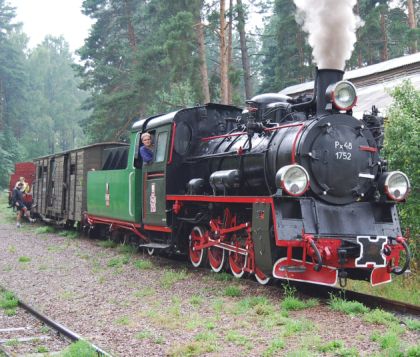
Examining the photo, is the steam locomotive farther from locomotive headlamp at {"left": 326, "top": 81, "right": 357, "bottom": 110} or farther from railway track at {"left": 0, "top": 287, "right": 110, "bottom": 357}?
railway track at {"left": 0, "top": 287, "right": 110, "bottom": 357}

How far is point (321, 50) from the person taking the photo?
7.78 m

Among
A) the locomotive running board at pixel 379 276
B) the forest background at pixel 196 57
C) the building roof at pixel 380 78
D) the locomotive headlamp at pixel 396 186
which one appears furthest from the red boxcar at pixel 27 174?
the locomotive running board at pixel 379 276

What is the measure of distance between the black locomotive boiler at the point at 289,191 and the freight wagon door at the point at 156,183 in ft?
0.16

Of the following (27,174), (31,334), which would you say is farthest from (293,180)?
(27,174)

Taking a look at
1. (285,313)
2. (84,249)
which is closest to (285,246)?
(285,313)

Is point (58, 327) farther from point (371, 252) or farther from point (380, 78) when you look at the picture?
point (380, 78)

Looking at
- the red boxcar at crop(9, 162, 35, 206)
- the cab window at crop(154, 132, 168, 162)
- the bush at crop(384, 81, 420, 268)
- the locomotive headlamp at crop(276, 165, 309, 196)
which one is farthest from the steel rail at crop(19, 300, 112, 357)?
the red boxcar at crop(9, 162, 35, 206)

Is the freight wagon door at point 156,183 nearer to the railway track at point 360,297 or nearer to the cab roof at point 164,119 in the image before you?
the cab roof at point 164,119

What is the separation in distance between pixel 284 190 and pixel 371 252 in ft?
4.32

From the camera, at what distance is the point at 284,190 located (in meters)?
6.80

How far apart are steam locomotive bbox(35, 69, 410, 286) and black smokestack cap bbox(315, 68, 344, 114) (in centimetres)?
1

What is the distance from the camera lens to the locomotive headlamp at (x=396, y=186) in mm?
7434

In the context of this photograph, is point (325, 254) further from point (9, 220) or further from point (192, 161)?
point (9, 220)

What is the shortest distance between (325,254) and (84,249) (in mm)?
7916
